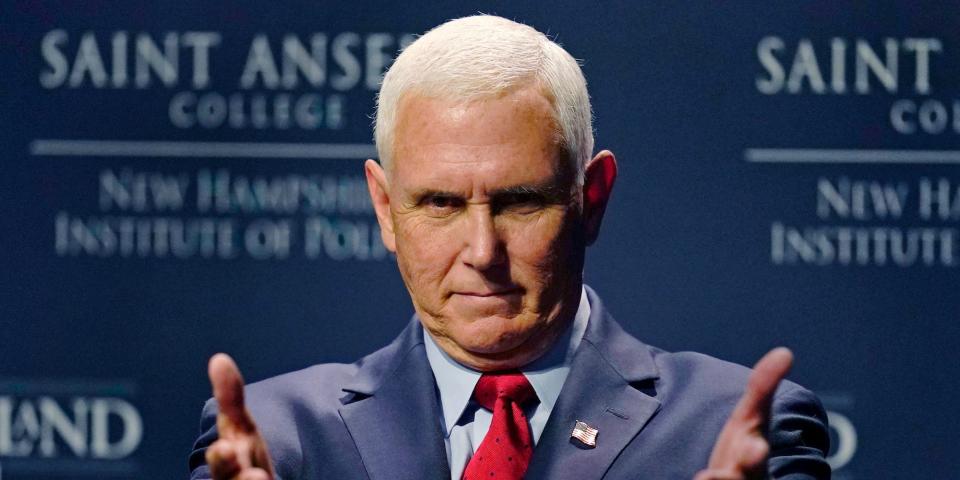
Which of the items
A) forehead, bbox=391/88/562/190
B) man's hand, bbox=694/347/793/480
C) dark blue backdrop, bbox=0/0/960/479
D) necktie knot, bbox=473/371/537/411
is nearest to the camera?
man's hand, bbox=694/347/793/480

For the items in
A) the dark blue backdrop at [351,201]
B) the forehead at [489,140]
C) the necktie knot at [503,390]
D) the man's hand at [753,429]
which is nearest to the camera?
the man's hand at [753,429]

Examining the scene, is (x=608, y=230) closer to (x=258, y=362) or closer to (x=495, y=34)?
(x=258, y=362)

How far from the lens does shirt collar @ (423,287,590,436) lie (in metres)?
2.12

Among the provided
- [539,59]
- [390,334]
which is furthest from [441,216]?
[390,334]

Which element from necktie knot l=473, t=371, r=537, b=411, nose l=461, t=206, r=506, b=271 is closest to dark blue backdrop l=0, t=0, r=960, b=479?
necktie knot l=473, t=371, r=537, b=411

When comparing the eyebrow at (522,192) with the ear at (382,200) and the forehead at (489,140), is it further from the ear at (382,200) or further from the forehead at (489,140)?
the ear at (382,200)

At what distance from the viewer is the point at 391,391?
2.17m

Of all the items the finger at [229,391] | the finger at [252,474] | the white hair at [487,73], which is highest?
the white hair at [487,73]

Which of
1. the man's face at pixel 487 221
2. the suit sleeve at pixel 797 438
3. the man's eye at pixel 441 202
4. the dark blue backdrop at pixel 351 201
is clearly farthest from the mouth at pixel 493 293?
the dark blue backdrop at pixel 351 201

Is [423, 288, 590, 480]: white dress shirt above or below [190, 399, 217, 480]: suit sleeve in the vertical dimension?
above

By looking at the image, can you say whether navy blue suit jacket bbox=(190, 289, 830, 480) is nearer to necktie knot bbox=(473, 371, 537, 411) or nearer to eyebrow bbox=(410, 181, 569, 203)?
necktie knot bbox=(473, 371, 537, 411)

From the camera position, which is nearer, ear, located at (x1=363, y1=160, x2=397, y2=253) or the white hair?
the white hair

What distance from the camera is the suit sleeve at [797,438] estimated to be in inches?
79.7

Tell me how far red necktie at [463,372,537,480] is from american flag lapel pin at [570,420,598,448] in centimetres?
6
